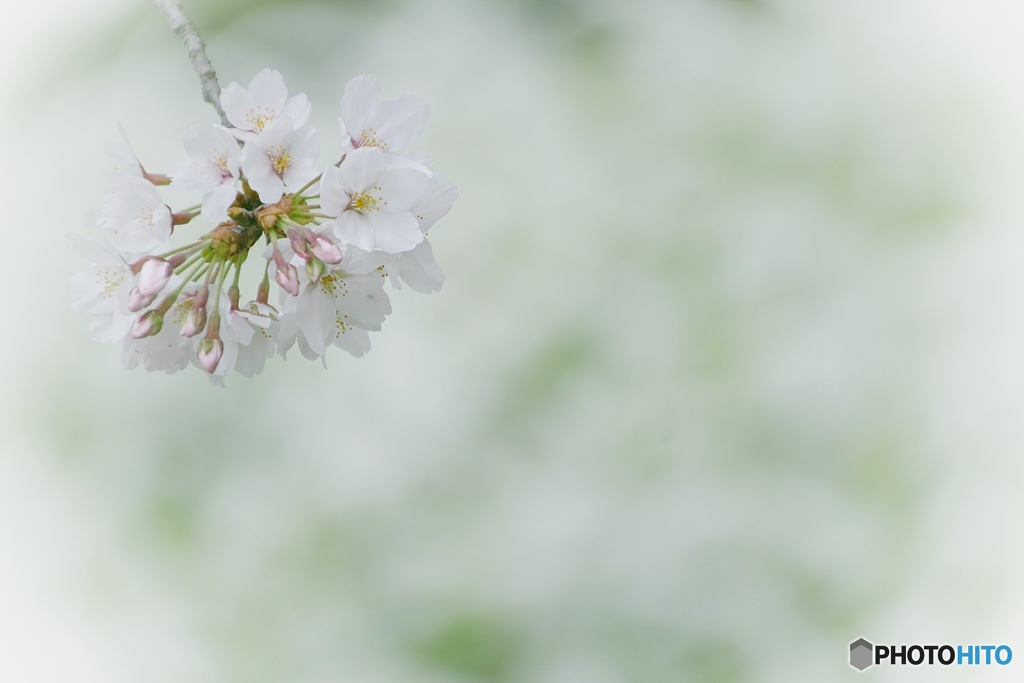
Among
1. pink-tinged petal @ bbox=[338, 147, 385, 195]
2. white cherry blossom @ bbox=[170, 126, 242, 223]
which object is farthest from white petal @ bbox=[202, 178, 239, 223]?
pink-tinged petal @ bbox=[338, 147, 385, 195]

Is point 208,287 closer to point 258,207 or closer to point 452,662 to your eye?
point 258,207

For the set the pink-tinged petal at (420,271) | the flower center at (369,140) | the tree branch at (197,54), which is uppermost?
the tree branch at (197,54)

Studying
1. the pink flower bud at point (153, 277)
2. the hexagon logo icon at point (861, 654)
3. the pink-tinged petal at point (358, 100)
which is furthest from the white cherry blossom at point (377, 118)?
the hexagon logo icon at point (861, 654)

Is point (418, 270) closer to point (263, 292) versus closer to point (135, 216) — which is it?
point (263, 292)

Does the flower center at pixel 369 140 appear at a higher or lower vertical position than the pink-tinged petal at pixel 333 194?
higher

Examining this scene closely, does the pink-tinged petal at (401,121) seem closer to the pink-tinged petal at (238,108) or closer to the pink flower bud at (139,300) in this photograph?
the pink-tinged petal at (238,108)

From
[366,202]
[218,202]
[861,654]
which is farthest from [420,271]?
[861,654]

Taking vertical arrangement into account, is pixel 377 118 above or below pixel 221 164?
above

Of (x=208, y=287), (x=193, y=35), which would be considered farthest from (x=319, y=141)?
(x=193, y=35)
